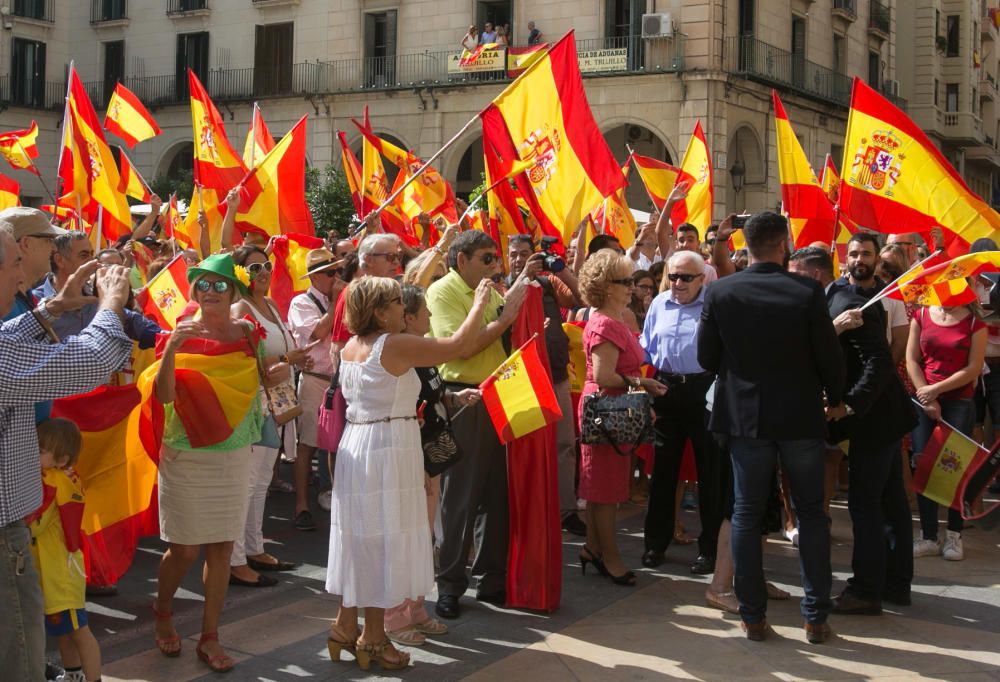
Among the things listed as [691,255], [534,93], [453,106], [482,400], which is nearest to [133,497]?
[482,400]

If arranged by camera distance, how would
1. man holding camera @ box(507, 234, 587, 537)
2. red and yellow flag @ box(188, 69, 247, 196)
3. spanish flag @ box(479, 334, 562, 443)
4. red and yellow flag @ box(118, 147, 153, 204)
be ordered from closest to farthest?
spanish flag @ box(479, 334, 562, 443) < man holding camera @ box(507, 234, 587, 537) < red and yellow flag @ box(188, 69, 247, 196) < red and yellow flag @ box(118, 147, 153, 204)

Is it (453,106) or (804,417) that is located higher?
(453,106)

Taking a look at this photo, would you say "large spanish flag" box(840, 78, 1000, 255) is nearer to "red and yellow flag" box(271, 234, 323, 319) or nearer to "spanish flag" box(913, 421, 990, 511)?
"spanish flag" box(913, 421, 990, 511)

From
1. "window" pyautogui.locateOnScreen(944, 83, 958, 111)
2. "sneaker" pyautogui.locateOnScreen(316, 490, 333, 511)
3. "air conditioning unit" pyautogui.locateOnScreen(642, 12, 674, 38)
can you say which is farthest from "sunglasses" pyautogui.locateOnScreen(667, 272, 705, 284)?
"window" pyautogui.locateOnScreen(944, 83, 958, 111)

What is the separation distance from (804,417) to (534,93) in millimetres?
3659

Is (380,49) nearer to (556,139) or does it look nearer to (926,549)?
(556,139)

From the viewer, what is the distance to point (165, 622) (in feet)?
16.9

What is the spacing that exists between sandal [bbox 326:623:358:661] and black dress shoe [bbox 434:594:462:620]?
2.47ft

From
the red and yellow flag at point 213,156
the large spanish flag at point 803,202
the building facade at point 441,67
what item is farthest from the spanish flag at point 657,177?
the building facade at point 441,67

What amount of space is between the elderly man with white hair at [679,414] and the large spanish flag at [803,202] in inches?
124

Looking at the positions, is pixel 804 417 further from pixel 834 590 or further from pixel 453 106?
pixel 453 106

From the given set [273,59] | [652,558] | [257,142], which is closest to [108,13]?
[273,59]

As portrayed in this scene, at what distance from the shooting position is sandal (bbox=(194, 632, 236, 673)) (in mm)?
4934

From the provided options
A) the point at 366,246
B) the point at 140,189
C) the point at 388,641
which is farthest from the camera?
the point at 140,189
